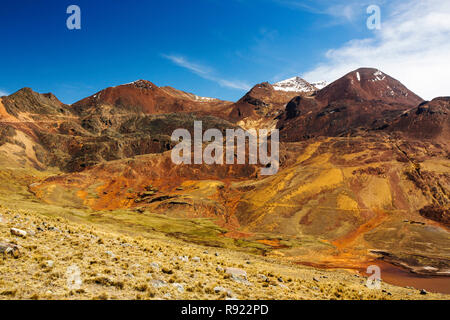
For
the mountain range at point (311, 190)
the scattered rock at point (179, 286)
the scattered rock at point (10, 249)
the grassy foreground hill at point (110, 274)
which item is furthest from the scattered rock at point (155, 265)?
the mountain range at point (311, 190)

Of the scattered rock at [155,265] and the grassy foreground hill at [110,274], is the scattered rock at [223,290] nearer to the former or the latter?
the grassy foreground hill at [110,274]

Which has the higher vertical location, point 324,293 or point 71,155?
point 71,155

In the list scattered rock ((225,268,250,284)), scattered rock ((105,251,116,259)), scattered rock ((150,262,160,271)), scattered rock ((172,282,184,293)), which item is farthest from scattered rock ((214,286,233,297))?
scattered rock ((105,251,116,259))

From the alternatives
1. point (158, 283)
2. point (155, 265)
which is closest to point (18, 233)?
point (155, 265)

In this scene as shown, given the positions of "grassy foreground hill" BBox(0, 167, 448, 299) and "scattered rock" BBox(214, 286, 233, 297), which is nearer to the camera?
"grassy foreground hill" BBox(0, 167, 448, 299)

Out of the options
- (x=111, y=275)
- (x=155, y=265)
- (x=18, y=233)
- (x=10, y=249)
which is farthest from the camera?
(x=18, y=233)

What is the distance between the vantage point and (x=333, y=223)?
230 ft

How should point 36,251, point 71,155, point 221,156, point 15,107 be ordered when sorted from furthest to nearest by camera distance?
point 15,107 < point 71,155 < point 221,156 < point 36,251

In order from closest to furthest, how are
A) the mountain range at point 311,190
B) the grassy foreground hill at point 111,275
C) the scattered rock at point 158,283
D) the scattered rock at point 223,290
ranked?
the grassy foreground hill at point 111,275 < the scattered rock at point 158,283 < the scattered rock at point 223,290 < the mountain range at point 311,190

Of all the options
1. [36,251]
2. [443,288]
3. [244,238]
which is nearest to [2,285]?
[36,251]

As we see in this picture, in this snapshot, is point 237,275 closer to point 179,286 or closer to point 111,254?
point 179,286

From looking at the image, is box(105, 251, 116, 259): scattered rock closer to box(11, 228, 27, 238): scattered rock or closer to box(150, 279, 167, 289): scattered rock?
box(150, 279, 167, 289): scattered rock

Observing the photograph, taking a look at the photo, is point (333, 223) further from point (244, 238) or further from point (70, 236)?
point (70, 236)

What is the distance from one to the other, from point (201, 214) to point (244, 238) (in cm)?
2420
